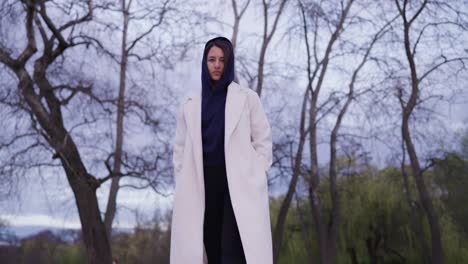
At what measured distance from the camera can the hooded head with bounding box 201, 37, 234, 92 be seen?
3230 millimetres

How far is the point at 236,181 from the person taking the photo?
3.00 meters

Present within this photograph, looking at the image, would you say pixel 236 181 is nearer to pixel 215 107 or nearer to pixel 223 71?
pixel 215 107

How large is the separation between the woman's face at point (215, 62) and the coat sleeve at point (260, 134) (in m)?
0.23

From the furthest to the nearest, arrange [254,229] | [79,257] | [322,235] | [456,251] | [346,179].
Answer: [79,257] → [346,179] → [456,251] → [322,235] → [254,229]

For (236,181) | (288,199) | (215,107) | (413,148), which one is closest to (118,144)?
(288,199)

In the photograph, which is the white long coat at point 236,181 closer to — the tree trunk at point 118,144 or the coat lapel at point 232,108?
the coat lapel at point 232,108

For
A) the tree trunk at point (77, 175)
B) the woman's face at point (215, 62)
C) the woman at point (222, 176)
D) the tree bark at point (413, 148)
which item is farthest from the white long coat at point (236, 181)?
the tree bark at point (413, 148)

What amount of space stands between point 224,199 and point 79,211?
654 centimetres

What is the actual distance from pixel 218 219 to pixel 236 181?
0.24 m

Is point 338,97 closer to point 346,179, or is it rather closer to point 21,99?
point 346,179

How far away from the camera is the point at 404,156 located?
10695 millimetres

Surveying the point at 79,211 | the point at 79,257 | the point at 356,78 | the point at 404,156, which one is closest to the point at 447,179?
the point at 404,156

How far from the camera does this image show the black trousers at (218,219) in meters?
3.03

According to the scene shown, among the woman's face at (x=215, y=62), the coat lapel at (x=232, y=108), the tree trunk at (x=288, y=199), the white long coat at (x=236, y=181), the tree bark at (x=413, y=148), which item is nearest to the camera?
the white long coat at (x=236, y=181)
